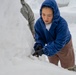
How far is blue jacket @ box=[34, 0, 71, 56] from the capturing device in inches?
103

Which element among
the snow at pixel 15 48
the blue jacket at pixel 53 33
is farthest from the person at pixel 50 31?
the snow at pixel 15 48

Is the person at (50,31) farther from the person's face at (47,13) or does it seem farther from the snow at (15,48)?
the snow at (15,48)

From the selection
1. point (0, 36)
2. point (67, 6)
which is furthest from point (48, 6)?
point (67, 6)

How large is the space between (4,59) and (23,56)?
0.19 m

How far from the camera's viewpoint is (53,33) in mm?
2768

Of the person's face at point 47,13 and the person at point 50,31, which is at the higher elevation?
the person's face at point 47,13

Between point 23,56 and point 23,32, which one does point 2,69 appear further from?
point 23,32

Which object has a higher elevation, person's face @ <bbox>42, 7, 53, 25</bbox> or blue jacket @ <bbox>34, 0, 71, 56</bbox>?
person's face @ <bbox>42, 7, 53, 25</bbox>

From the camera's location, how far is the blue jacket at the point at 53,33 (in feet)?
8.56

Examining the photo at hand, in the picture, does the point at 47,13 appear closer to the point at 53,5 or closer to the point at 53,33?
the point at 53,5

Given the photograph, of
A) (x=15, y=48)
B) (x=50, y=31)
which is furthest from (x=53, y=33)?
(x=15, y=48)

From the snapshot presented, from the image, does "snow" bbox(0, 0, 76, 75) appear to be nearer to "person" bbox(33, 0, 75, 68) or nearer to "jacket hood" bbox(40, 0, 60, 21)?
"person" bbox(33, 0, 75, 68)

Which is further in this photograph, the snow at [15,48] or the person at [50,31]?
the person at [50,31]

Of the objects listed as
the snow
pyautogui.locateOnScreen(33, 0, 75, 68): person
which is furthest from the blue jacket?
the snow
